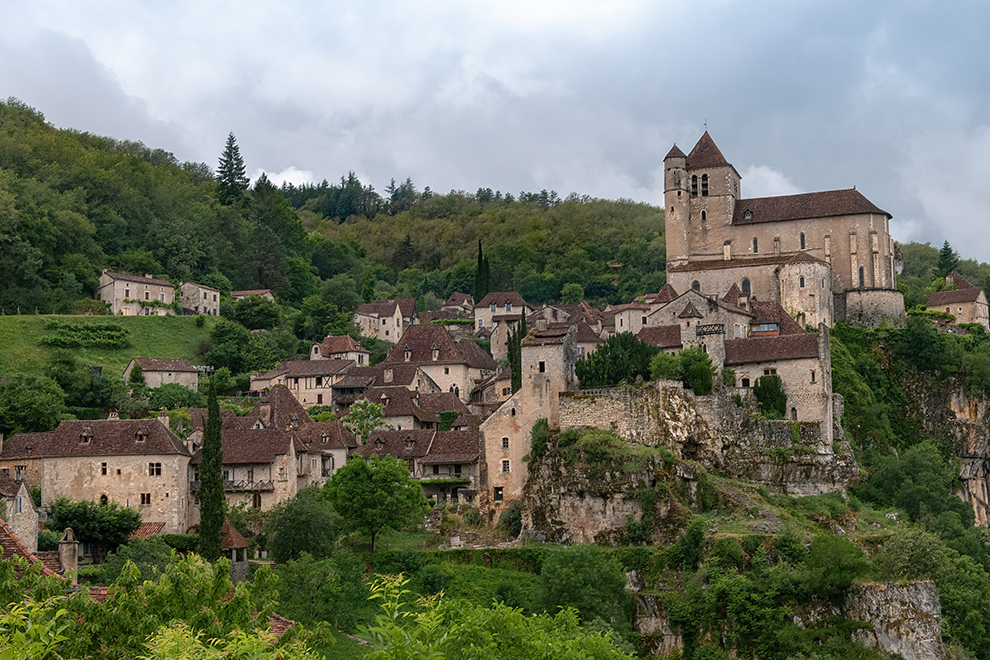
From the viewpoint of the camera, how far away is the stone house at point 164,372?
96.7 meters

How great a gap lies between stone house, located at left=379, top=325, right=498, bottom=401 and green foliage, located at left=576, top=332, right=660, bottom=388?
25795 millimetres

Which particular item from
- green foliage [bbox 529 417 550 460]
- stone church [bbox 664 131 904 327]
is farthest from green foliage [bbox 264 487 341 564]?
stone church [bbox 664 131 904 327]

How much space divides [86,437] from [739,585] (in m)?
37.1

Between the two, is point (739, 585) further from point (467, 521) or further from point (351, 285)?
point (351, 285)

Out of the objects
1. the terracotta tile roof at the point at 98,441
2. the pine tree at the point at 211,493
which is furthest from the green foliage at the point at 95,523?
the terracotta tile roof at the point at 98,441

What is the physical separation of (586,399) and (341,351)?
144 feet

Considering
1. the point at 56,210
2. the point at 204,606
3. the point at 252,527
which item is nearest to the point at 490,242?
the point at 56,210

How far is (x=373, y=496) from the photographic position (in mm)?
64625

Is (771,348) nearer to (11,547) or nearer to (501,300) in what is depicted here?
(501,300)

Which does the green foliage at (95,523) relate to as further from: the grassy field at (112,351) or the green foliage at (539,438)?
the grassy field at (112,351)

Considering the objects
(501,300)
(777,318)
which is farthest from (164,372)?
(777,318)

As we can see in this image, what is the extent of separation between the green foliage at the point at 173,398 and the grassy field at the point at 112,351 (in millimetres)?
6534

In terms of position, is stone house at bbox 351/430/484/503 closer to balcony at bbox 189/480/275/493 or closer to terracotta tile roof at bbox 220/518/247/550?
balcony at bbox 189/480/275/493

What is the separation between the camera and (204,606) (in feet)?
74.9
